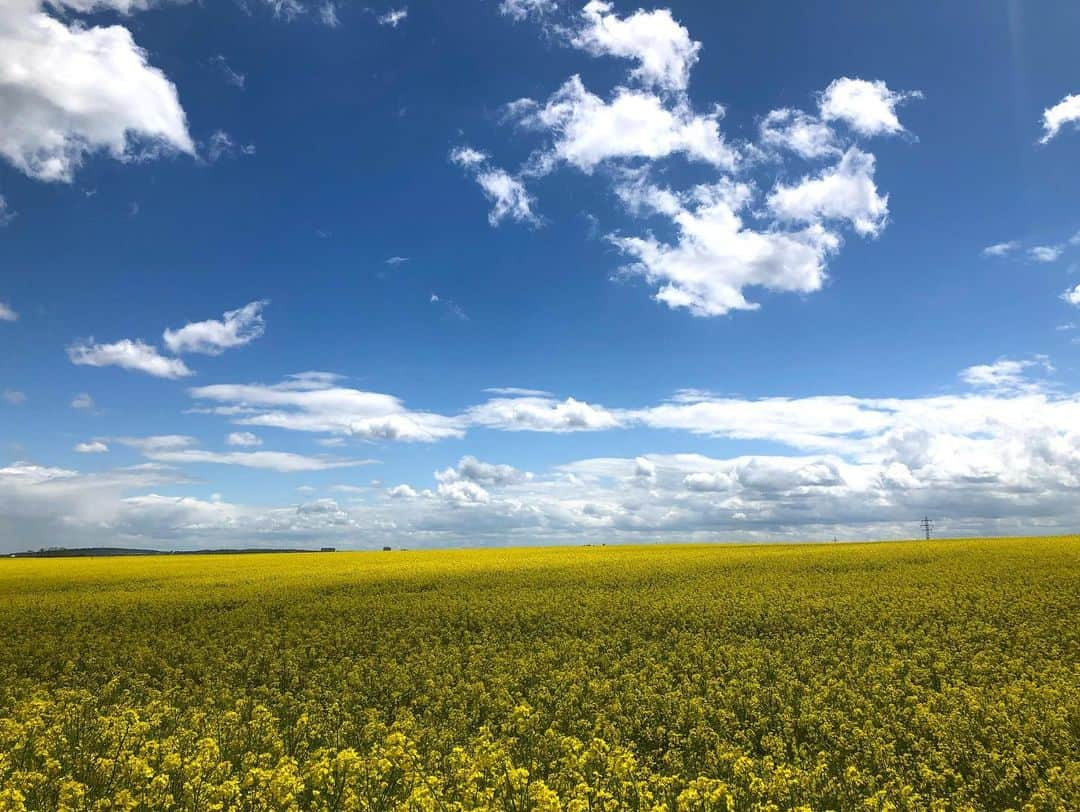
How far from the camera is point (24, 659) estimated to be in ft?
68.8

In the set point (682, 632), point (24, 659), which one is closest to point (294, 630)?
point (24, 659)

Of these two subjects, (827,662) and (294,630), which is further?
(294,630)

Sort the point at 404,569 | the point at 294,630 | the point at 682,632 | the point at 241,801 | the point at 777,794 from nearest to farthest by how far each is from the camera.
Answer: the point at 241,801
the point at 777,794
the point at 682,632
the point at 294,630
the point at 404,569

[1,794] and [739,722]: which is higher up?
[1,794]

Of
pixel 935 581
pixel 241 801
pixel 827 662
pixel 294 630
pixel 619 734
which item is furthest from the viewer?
pixel 935 581

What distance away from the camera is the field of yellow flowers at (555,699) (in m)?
10.6

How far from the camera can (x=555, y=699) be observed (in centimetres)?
1585

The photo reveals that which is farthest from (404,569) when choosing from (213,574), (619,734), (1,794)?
(1,794)

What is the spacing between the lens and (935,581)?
3266 cm

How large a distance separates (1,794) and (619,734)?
10.2 m

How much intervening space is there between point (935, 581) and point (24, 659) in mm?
36879

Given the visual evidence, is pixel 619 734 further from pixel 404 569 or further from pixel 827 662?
pixel 404 569

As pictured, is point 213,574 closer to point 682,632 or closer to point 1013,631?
point 682,632

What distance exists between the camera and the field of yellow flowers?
10648 mm
